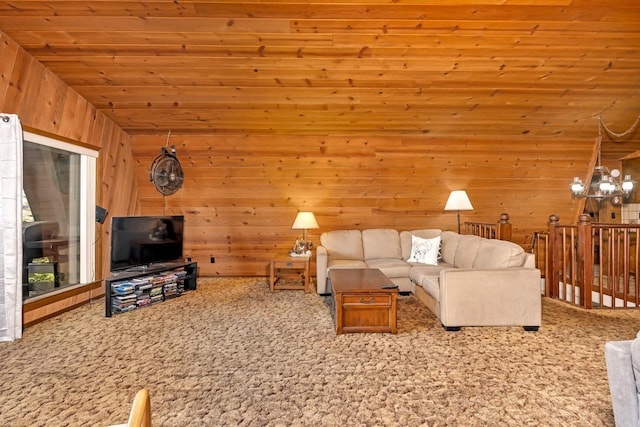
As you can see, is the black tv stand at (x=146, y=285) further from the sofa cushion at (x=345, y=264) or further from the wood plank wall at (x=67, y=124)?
the sofa cushion at (x=345, y=264)

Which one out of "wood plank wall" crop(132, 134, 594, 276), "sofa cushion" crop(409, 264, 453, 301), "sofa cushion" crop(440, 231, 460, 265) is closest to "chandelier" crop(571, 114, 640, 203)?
"wood plank wall" crop(132, 134, 594, 276)

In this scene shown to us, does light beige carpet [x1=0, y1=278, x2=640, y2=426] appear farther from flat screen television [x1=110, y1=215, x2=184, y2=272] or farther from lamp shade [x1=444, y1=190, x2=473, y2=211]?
lamp shade [x1=444, y1=190, x2=473, y2=211]

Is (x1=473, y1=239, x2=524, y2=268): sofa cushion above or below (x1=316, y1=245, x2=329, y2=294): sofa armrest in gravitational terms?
above

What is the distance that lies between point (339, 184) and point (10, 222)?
3.98 meters

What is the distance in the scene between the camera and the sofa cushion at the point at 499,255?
3625 mm

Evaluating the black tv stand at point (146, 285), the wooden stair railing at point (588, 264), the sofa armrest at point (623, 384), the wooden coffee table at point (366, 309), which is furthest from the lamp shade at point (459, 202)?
the black tv stand at point (146, 285)

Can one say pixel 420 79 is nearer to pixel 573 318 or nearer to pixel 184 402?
pixel 573 318

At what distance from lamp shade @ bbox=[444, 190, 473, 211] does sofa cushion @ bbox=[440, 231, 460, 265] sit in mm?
404

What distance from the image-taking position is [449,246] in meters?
4.99

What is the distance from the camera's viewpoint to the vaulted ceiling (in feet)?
10.8

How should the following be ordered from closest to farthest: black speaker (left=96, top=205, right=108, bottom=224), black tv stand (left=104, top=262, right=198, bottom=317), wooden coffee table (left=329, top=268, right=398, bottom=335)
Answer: wooden coffee table (left=329, top=268, right=398, bottom=335) < black tv stand (left=104, top=262, right=198, bottom=317) < black speaker (left=96, top=205, right=108, bottom=224)

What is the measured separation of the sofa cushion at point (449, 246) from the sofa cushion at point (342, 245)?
1.17 m

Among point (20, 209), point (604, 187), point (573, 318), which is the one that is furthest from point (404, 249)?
point (20, 209)

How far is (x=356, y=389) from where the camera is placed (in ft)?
7.77
